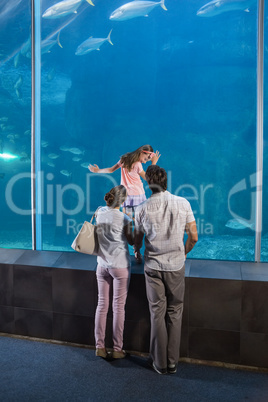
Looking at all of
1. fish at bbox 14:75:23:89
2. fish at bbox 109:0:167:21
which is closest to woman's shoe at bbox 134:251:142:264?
fish at bbox 109:0:167:21

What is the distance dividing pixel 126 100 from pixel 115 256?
220 cm

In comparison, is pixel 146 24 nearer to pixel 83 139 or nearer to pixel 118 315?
pixel 83 139

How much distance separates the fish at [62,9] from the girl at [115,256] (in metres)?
2.41

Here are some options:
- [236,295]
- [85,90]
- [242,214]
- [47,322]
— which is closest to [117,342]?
[47,322]

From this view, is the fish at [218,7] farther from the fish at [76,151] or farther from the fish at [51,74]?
the fish at [76,151]

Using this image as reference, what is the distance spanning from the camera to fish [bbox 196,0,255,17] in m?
3.49

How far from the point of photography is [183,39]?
154 inches

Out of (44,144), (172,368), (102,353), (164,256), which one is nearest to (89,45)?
(44,144)

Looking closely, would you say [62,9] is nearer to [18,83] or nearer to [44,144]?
[18,83]

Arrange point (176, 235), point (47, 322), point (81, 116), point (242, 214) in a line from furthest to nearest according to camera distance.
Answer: point (81, 116), point (242, 214), point (47, 322), point (176, 235)

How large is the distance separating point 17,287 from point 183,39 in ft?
10.5

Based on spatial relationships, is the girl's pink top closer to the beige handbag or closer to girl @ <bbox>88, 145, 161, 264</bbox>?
girl @ <bbox>88, 145, 161, 264</bbox>

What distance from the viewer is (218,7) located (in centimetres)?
354

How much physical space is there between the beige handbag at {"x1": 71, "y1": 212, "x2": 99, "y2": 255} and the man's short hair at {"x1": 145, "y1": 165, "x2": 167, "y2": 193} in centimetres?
60
